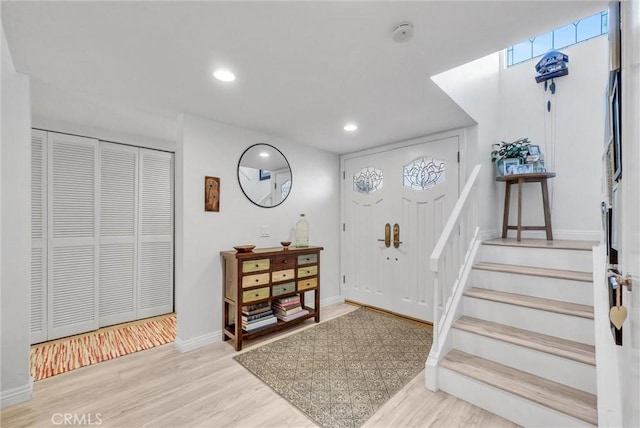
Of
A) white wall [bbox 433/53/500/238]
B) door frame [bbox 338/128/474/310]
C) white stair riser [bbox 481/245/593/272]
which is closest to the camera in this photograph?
white stair riser [bbox 481/245/593/272]

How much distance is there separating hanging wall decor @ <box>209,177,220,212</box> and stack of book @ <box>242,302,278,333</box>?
1.05m

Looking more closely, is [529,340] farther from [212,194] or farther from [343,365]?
[212,194]

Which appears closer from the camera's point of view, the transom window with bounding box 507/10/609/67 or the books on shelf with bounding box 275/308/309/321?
the transom window with bounding box 507/10/609/67

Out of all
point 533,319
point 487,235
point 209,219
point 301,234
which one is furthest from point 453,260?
point 209,219

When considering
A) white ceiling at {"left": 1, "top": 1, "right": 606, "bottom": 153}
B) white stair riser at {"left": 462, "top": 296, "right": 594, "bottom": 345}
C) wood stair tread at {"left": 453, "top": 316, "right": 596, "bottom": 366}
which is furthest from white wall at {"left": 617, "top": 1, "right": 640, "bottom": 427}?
white stair riser at {"left": 462, "top": 296, "right": 594, "bottom": 345}

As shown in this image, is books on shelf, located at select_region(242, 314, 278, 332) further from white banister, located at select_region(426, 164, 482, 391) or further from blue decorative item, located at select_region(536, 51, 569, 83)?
blue decorative item, located at select_region(536, 51, 569, 83)

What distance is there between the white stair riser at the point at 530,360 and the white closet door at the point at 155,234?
10.9ft

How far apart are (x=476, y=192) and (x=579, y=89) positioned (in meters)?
1.50

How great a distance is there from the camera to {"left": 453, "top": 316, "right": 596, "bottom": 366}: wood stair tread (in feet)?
5.38

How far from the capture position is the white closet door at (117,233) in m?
3.12

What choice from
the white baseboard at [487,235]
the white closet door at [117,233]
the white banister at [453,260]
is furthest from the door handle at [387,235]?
the white closet door at [117,233]

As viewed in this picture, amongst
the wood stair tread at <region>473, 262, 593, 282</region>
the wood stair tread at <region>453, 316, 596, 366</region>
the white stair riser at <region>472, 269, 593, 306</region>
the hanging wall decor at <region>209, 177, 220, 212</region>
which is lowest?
the wood stair tread at <region>453, 316, 596, 366</region>

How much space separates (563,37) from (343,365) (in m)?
3.94

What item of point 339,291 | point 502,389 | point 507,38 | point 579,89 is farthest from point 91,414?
point 579,89
